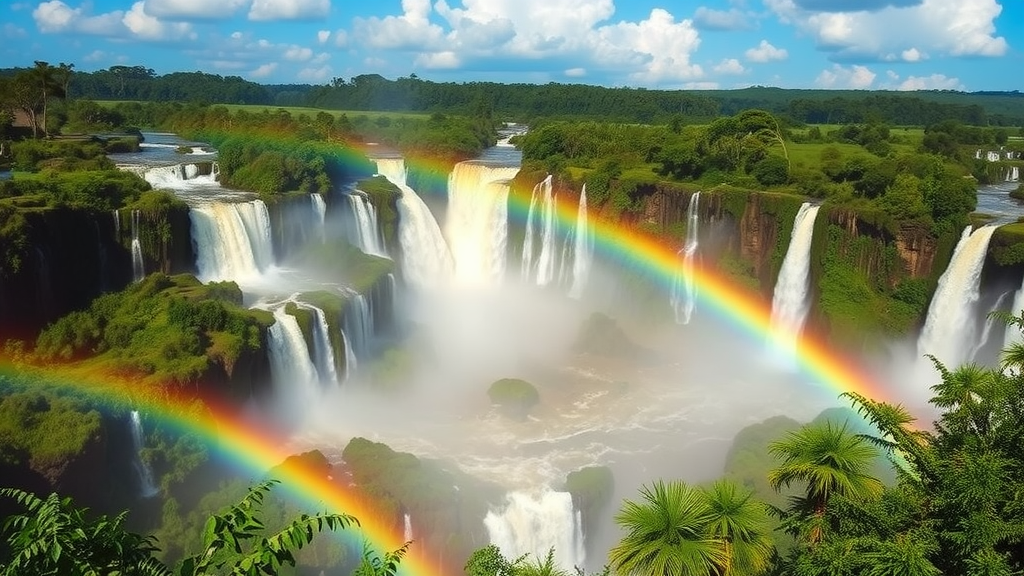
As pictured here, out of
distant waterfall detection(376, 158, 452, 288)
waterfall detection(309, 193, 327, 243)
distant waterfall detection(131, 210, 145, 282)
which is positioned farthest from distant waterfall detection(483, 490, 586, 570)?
distant waterfall detection(376, 158, 452, 288)

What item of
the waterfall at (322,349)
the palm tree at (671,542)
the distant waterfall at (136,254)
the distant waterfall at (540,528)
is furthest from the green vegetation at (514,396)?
the palm tree at (671,542)

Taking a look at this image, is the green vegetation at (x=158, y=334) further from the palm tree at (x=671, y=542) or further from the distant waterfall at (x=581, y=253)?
the distant waterfall at (x=581, y=253)

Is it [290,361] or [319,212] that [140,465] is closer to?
[290,361]

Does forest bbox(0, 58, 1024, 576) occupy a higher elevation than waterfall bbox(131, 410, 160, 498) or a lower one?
higher

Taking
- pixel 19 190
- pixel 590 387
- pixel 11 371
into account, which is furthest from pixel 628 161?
pixel 11 371

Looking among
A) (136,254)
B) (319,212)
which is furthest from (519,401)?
(136,254)

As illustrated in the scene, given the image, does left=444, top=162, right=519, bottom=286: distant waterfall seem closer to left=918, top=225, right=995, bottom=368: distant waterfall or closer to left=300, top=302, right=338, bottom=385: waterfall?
left=300, top=302, right=338, bottom=385: waterfall

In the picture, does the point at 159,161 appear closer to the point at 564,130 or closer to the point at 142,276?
the point at 142,276
